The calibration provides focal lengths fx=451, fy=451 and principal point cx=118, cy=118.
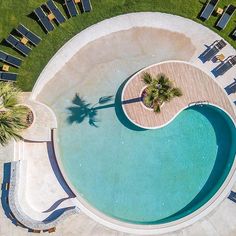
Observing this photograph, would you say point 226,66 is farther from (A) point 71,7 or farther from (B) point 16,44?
(B) point 16,44

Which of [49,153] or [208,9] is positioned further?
[49,153]

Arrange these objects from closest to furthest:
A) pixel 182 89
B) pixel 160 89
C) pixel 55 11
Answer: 1. pixel 160 89
2. pixel 182 89
3. pixel 55 11

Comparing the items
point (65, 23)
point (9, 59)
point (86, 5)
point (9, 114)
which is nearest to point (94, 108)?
point (9, 114)

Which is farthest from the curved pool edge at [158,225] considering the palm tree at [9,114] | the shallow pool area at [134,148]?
the palm tree at [9,114]

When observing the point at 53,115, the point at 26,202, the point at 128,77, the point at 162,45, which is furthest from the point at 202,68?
the point at 26,202

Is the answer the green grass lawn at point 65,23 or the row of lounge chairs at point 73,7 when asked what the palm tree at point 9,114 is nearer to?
the green grass lawn at point 65,23

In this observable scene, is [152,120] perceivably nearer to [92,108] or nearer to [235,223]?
[92,108]

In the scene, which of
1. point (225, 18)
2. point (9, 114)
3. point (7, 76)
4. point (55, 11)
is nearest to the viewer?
point (9, 114)
